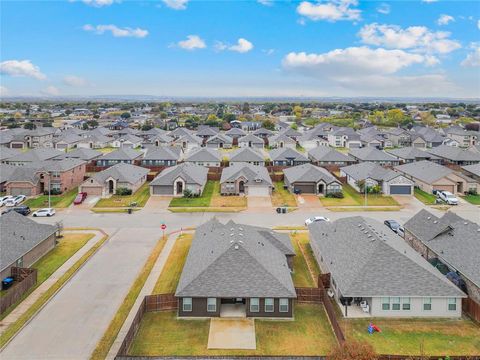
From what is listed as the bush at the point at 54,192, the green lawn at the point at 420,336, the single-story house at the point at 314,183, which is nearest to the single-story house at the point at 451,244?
the green lawn at the point at 420,336

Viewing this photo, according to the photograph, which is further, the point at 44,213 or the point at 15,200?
the point at 15,200

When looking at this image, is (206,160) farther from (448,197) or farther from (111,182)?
(448,197)

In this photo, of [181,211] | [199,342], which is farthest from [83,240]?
[199,342]

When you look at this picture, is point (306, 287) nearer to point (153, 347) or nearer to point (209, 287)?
point (209, 287)

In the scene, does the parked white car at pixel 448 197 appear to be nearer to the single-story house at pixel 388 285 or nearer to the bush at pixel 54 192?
the single-story house at pixel 388 285

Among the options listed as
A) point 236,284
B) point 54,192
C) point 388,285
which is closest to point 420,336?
point 388,285
